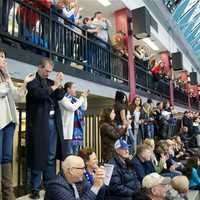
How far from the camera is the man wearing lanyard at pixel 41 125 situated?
3.88 metres

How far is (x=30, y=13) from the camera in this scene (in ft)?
16.8

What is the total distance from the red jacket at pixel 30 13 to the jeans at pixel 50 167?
5.64 ft

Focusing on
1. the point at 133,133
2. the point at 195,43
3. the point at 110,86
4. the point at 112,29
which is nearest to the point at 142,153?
the point at 133,133

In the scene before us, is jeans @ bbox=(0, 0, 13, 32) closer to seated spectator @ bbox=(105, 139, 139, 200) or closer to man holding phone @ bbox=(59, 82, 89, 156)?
man holding phone @ bbox=(59, 82, 89, 156)

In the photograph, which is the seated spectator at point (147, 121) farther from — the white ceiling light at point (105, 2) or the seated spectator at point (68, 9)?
the white ceiling light at point (105, 2)

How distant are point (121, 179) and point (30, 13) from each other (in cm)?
275

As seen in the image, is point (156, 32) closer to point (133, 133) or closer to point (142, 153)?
point (133, 133)

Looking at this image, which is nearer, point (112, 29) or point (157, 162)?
point (157, 162)

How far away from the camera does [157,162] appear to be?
6277 mm

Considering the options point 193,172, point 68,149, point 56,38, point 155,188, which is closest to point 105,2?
point 56,38

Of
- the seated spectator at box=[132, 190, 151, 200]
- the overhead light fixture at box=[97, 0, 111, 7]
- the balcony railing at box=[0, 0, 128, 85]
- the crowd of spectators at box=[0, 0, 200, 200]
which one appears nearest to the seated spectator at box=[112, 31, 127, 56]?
the balcony railing at box=[0, 0, 128, 85]

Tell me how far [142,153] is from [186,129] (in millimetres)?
6360

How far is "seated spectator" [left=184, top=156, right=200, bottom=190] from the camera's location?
20.3 feet

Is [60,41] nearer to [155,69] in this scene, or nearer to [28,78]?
[28,78]
